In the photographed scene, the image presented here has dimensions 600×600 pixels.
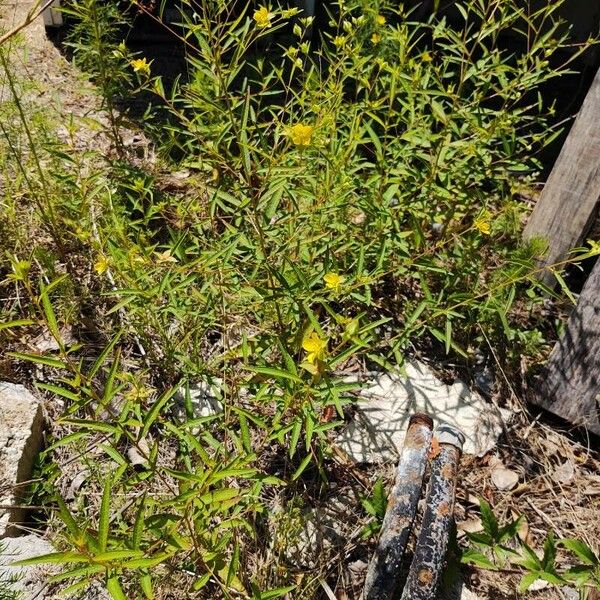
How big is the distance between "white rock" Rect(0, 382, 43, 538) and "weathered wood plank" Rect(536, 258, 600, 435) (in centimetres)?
220

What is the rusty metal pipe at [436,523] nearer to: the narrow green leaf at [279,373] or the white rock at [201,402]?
the narrow green leaf at [279,373]

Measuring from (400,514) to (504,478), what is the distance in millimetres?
866

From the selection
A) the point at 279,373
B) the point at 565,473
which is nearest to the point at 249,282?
the point at 279,373

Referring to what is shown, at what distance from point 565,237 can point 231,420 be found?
1.89 meters

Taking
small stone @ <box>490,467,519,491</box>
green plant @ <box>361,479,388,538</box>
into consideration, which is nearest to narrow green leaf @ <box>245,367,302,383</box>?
green plant @ <box>361,479,388,538</box>

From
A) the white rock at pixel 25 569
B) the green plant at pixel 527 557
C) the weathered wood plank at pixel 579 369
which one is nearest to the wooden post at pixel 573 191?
the weathered wood plank at pixel 579 369

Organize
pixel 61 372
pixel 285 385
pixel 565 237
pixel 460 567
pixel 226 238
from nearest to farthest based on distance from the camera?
pixel 285 385, pixel 226 238, pixel 460 567, pixel 61 372, pixel 565 237

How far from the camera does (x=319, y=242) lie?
2.52m

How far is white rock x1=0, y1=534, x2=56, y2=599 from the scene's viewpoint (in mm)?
2004

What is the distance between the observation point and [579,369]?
9.11ft

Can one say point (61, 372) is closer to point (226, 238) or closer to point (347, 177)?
point (226, 238)

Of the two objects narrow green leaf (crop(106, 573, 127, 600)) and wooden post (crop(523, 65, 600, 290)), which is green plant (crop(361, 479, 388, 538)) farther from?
wooden post (crop(523, 65, 600, 290))

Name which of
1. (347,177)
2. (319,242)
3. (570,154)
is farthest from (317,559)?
(570,154)

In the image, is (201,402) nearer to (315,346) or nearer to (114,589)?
(315,346)
